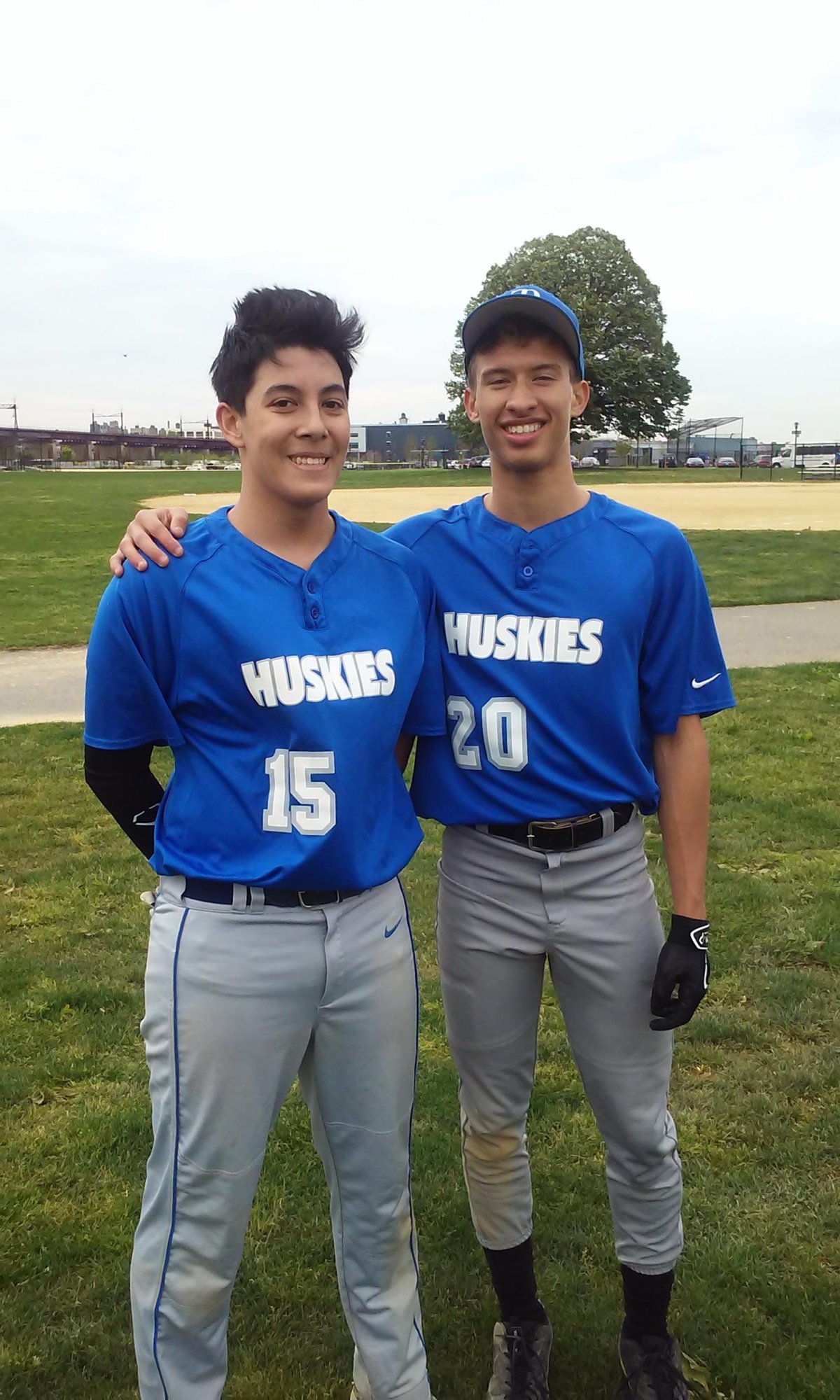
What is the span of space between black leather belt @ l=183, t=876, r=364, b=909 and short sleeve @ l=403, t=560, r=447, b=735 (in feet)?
1.39

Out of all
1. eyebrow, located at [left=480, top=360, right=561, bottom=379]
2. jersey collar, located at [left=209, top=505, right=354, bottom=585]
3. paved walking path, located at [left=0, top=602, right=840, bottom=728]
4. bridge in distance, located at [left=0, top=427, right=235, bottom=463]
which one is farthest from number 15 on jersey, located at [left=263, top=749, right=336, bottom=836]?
bridge in distance, located at [left=0, top=427, right=235, bottom=463]

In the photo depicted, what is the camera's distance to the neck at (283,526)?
6.86 feet

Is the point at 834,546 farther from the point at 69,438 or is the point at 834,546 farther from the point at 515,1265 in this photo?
the point at 69,438

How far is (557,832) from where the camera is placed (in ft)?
7.58

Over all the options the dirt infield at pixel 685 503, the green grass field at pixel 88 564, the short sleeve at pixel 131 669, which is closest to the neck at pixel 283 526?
the short sleeve at pixel 131 669

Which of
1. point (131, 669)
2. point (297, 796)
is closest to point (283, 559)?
point (131, 669)

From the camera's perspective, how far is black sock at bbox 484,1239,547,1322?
257 cm

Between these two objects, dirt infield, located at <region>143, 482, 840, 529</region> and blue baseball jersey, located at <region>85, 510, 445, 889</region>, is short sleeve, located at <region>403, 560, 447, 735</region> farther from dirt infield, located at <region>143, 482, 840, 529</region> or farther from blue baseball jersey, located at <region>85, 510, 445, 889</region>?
dirt infield, located at <region>143, 482, 840, 529</region>

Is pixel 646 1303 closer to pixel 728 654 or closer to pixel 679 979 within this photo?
pixel 679 979

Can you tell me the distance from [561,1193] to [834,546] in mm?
15436

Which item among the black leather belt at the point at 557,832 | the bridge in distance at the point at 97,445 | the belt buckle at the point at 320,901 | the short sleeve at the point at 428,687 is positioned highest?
the bridge in distance at the point at 97,445

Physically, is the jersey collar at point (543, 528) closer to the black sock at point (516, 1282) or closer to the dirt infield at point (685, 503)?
the black sock at point (516, 1282)

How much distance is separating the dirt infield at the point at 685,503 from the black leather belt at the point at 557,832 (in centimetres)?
1532

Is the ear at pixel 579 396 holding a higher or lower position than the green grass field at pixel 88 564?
higher
